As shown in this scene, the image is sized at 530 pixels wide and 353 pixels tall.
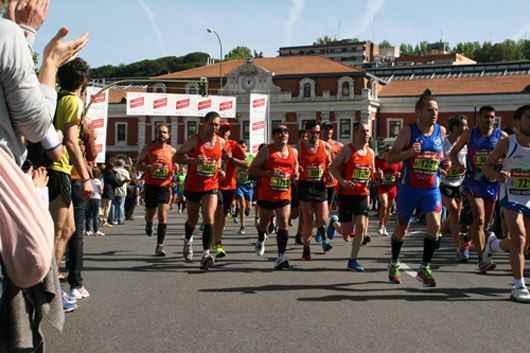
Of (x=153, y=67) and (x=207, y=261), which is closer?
(x=207, y=261)

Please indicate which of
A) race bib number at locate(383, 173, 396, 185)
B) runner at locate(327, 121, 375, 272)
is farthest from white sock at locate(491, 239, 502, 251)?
race bib number at locate(383, 173, 396, 185)

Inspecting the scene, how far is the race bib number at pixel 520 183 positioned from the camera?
22.7ft

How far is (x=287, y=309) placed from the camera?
6.02 metres

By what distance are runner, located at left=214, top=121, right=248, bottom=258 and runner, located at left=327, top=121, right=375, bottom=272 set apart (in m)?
1.57

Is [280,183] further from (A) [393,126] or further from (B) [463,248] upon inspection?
(A) [393,126]

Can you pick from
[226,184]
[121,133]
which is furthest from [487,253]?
[121,133]

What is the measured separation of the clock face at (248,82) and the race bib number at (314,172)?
59.1 m

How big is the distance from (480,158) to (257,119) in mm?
19439

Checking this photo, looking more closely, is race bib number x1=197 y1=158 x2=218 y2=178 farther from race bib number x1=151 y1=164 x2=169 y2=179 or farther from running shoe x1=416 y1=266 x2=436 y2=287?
running shoe x1=416 y1=266 x2=436 y2=287

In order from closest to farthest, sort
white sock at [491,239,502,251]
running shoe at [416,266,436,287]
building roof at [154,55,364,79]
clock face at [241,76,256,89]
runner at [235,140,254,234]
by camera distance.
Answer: running shoe at [416,266,436,287] → white sock at [491,239,502,251] → runner at [235,140,254,234] → building roof at [154,55,364,79] → clock face at [241,76,256,89]

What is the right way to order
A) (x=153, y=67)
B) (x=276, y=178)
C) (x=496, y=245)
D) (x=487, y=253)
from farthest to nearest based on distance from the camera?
1. (x=153, y=67)
2. (x=276, y=178)
3. (x=487, y=253)
4. (x=496, y=245)

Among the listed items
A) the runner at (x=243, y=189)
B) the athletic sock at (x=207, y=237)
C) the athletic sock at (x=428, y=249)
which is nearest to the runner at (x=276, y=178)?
the athletic sock at (x=207, y=237)

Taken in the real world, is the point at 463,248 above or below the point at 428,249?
below

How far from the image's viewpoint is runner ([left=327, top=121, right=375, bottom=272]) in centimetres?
949
